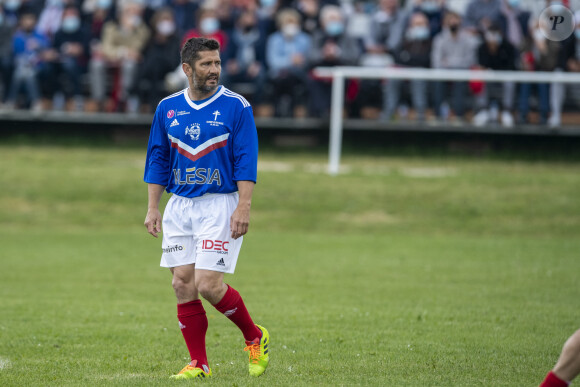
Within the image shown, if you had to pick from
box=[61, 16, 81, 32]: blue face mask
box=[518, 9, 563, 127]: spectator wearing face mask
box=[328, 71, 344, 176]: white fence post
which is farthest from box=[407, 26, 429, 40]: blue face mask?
box=[61, 16, 81, 32]: blue face mask

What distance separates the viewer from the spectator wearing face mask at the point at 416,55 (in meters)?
19.2

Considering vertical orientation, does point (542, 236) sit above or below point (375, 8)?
below

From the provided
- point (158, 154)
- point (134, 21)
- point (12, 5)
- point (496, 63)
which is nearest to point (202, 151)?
point (158, 154)

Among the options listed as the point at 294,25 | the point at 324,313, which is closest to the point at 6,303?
the point at 324,313

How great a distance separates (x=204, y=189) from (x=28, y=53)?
1697cm

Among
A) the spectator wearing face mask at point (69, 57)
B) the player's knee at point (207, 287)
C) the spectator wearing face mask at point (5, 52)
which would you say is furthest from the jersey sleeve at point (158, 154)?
the spectator wearing face mask at point (5, 52)

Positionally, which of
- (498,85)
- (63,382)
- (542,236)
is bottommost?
(542,236)

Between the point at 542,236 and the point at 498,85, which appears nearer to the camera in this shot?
the point at 542,236

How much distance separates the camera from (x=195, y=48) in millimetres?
6090

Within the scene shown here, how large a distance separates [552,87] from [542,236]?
12.4 feet

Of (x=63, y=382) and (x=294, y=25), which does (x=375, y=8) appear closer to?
(x=294, y=25)

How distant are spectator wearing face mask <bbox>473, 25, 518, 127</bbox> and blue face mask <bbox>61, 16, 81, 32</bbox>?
9.76 metres

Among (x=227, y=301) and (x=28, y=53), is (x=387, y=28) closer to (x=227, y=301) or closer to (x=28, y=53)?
(x=28, y=53)

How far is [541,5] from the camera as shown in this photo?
17859mm
